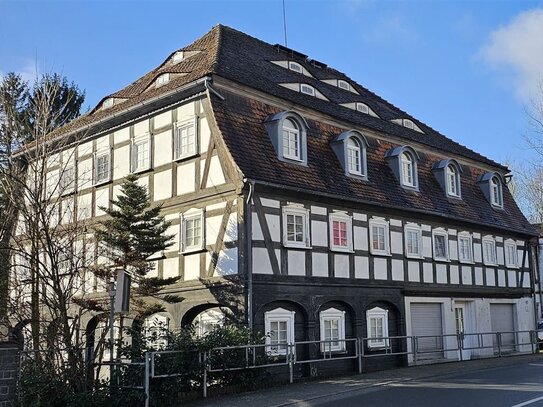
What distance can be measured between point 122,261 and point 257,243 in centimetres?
353

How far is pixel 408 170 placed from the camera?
24.4 m

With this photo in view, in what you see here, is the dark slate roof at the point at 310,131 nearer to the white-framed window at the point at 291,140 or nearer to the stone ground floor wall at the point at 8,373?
the white-framed window at the point at 291,140

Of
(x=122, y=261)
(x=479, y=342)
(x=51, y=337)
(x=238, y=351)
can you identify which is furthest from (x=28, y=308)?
(x=479, y=342)

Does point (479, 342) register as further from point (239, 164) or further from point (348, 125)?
point (239, 164)

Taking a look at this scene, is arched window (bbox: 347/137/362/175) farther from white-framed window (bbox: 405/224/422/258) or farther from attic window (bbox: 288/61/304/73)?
attic window (bbox: 288/61/304/73)

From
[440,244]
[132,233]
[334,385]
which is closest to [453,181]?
[440,244]

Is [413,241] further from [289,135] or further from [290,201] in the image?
[289,135]

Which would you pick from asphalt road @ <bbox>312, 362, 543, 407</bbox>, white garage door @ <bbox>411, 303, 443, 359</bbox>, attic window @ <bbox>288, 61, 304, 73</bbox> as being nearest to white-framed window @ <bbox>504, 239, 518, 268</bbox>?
white garage door @ <bbox>411, 303, 443, 359</bbox>

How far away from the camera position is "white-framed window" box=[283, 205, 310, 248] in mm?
18922

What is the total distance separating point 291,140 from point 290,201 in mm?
2061

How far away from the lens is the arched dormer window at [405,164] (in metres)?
23.7

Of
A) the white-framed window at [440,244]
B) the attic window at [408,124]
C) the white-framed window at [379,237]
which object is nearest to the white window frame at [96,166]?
the white-framed window at [379,237]

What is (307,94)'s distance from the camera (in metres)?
23.8

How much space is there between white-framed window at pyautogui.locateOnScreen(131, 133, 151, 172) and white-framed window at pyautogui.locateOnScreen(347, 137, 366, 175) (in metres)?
6.34
